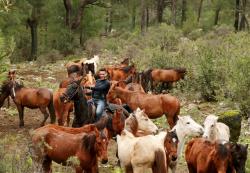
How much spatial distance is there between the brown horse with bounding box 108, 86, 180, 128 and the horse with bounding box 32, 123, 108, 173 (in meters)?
5.11

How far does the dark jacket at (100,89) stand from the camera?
12.9 metres

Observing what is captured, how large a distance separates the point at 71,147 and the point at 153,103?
570cm

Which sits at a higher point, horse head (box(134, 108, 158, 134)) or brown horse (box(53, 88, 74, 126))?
horse head (box(134, 108, 158, 134))

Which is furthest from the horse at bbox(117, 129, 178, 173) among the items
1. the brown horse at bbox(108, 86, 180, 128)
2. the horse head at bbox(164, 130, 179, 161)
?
the brown horse at bbox(108, 86, 180, 128)

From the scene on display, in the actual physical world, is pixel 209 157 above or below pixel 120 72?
above

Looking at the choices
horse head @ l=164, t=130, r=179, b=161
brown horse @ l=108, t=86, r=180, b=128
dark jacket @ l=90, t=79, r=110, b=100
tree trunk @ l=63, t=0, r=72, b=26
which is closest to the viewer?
horse head @ l=164, t=130, r=179, b=161

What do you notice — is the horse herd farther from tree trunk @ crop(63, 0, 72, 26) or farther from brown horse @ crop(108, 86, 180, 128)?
tree trunk @ crop(63, 0, 72, 26)

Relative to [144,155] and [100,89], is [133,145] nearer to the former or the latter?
[144,155]

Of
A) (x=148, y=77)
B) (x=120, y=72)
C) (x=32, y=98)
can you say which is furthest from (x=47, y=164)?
(x=148, y=77)

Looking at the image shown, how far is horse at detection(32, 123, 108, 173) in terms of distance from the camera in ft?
28.3

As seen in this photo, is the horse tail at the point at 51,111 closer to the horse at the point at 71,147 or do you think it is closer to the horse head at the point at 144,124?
the horse head at the point at 144,124

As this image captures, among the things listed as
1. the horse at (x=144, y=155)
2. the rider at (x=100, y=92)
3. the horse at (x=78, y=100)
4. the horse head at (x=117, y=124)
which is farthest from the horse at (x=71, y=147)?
the rider at (x=100, y=92)

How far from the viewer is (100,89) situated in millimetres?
12953

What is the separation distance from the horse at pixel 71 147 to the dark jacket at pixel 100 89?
12.3 ft
